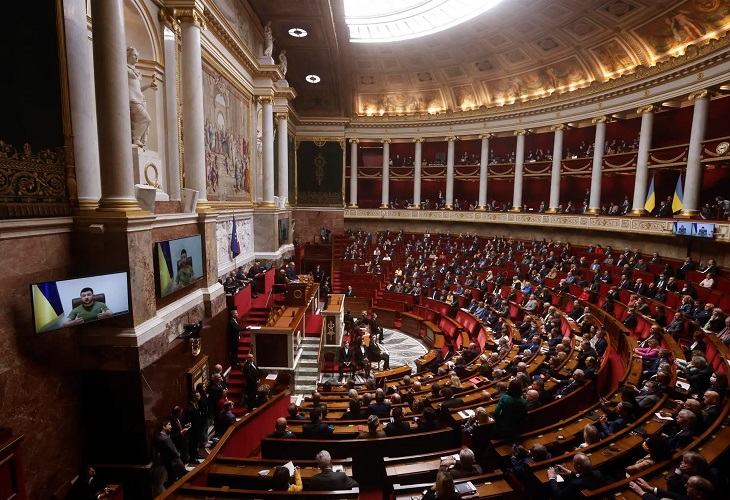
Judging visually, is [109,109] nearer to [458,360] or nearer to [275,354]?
[275,354]

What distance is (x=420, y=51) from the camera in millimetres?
22609

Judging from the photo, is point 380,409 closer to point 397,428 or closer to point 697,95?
point 397,428

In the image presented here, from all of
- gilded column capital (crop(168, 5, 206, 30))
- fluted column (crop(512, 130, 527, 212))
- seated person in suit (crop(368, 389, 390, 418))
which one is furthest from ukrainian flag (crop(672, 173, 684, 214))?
gilded column capital (crop(168, 5, 206, 30))

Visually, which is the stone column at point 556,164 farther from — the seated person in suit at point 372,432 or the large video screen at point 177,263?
the seated person in suit at point 372,432

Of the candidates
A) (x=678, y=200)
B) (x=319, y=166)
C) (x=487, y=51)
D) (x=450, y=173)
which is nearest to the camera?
(x=678, y=200)

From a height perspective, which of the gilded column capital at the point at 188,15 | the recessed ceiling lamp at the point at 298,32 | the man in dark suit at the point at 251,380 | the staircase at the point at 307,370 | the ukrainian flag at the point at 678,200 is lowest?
the staircase at the point at 307,370

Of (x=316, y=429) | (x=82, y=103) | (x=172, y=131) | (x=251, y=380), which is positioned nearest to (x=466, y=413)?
(x=316, y=429)

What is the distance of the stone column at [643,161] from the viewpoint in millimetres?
16494

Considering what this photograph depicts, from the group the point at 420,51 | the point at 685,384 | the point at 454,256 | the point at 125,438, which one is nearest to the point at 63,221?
the point at 125,438

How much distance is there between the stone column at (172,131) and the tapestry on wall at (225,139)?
1.64 m

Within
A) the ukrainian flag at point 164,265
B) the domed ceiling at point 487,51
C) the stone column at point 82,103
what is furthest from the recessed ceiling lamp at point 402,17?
the ukrainian flag at point 164,265

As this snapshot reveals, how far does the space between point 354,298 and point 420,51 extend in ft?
48.2

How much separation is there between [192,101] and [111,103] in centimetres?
404

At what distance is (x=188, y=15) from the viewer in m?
9.52
